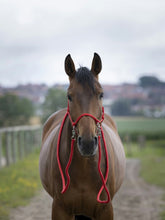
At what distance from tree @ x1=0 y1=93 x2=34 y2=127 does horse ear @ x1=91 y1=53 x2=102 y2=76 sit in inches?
521

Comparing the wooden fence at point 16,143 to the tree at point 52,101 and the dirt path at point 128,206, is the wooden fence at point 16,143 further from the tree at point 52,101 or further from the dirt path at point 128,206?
the dirt path at point 128,206

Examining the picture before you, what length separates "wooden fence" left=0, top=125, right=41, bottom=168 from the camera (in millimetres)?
11391

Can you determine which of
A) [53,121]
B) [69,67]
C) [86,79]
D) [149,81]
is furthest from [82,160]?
[149,81]

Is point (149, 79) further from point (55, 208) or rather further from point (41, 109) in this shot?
point (55, 208)

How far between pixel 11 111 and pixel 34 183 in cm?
935

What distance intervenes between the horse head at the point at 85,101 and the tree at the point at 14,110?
1325cm

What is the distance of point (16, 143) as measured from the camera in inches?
520

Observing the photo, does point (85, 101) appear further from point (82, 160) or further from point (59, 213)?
point (59, 213)

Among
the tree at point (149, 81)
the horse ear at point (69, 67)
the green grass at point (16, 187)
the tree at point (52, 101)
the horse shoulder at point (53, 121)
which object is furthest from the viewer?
the tree at point (149, 81)

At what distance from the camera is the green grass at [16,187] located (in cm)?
598

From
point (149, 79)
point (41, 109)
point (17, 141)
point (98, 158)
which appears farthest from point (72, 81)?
point (149, 79)

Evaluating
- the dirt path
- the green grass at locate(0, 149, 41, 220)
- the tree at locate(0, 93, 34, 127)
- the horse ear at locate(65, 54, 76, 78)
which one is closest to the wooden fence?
the tree at locate(0, 93, 34, 127)

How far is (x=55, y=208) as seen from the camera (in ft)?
10.1

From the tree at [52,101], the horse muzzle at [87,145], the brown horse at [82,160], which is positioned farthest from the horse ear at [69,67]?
the tree at [52,101]
